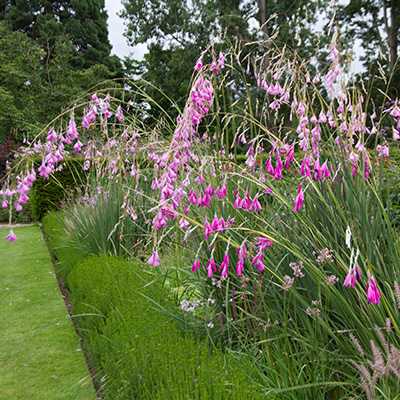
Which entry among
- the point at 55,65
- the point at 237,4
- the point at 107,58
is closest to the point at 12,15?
the point at 107,58

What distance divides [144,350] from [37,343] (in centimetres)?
211

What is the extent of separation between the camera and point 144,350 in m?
2.13

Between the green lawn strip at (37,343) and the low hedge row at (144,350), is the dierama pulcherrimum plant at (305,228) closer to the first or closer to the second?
the low hedge row at (144,350)

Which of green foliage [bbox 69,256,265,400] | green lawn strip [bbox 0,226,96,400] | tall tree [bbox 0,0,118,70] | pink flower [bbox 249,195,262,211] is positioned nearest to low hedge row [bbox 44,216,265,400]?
green foliage [bbox 69,256,265,400]

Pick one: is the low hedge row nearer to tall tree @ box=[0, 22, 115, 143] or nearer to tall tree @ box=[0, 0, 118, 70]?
tall tree @ box=[0, 22, 115, 143]

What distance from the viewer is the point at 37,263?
6.60m

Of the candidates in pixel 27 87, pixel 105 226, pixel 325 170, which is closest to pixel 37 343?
pixel 105 226

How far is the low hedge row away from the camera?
1.71 metres

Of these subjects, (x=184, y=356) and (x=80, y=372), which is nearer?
(x=184, y=356)

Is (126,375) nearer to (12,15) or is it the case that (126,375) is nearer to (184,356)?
(184,356)

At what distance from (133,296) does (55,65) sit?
22416mm

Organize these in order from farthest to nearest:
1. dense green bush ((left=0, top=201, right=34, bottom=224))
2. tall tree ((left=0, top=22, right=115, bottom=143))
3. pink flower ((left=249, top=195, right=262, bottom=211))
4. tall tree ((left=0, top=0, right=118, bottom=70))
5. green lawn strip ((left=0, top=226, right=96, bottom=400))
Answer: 1. tall tree ((left=0, top=0, right=118, bottom=70))
2. tall tree ((left=0, top=22, right=115, bottom=143))
3. dense green bush ((left=0, top=201, right=34, bottom=224))
4. green lawn strip ((left=0, top=226, right=96, bottom=400))
5. pink flower ((left=249, top=195, right=262, bottom=211))

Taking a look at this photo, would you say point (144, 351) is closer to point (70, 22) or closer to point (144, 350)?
point (144, 350)

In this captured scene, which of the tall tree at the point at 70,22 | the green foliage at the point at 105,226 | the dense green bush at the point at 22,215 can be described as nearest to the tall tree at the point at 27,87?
the tall tree at the point at 70,22
